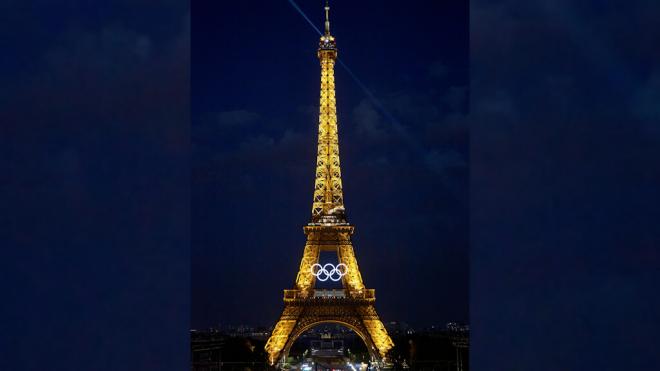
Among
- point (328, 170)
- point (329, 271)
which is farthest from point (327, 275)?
point (328, 170)

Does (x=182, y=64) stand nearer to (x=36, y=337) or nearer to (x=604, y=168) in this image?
(x=36, y=337)

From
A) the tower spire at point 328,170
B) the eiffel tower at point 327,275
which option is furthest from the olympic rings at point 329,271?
the tower spire at point 328,170

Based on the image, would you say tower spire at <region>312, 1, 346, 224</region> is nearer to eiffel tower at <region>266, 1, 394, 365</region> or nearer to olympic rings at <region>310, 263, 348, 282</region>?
eiffel tower at <region>266, 1, 394, 365</region>

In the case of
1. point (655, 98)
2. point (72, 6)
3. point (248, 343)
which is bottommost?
point (248, 343)

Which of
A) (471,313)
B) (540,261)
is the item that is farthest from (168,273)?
(540,261)

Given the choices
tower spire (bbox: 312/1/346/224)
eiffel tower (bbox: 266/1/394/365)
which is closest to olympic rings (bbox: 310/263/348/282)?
eiffel tower (bbox: 266/1/394/365)

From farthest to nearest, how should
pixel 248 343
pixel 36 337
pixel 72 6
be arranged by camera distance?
pixel 248 343 < pixel 72 6 < pixel 36 337

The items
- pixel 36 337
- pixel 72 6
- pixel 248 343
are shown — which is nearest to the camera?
pixel 36 337

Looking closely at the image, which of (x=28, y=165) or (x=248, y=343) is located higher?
(x=28, y=165)
